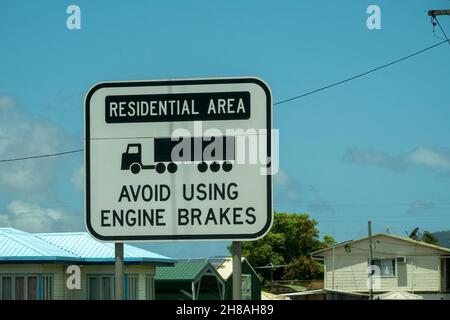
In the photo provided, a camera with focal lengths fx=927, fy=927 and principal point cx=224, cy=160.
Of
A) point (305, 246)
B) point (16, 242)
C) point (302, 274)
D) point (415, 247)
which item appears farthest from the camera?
point (305, 246)

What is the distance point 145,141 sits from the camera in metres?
3.53

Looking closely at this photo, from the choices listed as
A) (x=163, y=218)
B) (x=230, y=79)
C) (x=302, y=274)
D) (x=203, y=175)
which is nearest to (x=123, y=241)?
(x=163, y=218)

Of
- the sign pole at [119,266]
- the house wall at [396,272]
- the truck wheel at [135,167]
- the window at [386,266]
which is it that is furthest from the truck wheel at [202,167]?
the window at [386,266]

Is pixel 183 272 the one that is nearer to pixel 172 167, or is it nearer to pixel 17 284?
pixel 17 284

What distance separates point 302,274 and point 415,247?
16.0 metres

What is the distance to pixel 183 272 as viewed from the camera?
46.2 meters

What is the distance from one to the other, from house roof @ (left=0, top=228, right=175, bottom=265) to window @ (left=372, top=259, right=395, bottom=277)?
23.0 metres

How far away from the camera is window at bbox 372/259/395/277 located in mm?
57537

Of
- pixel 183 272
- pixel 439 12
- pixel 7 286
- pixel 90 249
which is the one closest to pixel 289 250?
pixel 183 272

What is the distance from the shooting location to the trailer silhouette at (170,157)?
3.48 m

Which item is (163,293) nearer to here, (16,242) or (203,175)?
(16,242)

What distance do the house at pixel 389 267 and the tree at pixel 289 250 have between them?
26.9ft

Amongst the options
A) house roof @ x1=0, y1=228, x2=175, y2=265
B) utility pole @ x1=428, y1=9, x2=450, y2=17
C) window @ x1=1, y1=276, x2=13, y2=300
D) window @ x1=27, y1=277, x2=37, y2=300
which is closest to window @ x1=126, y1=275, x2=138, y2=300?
house roof @ x1=0, y1=228, x2=175, y2=265
